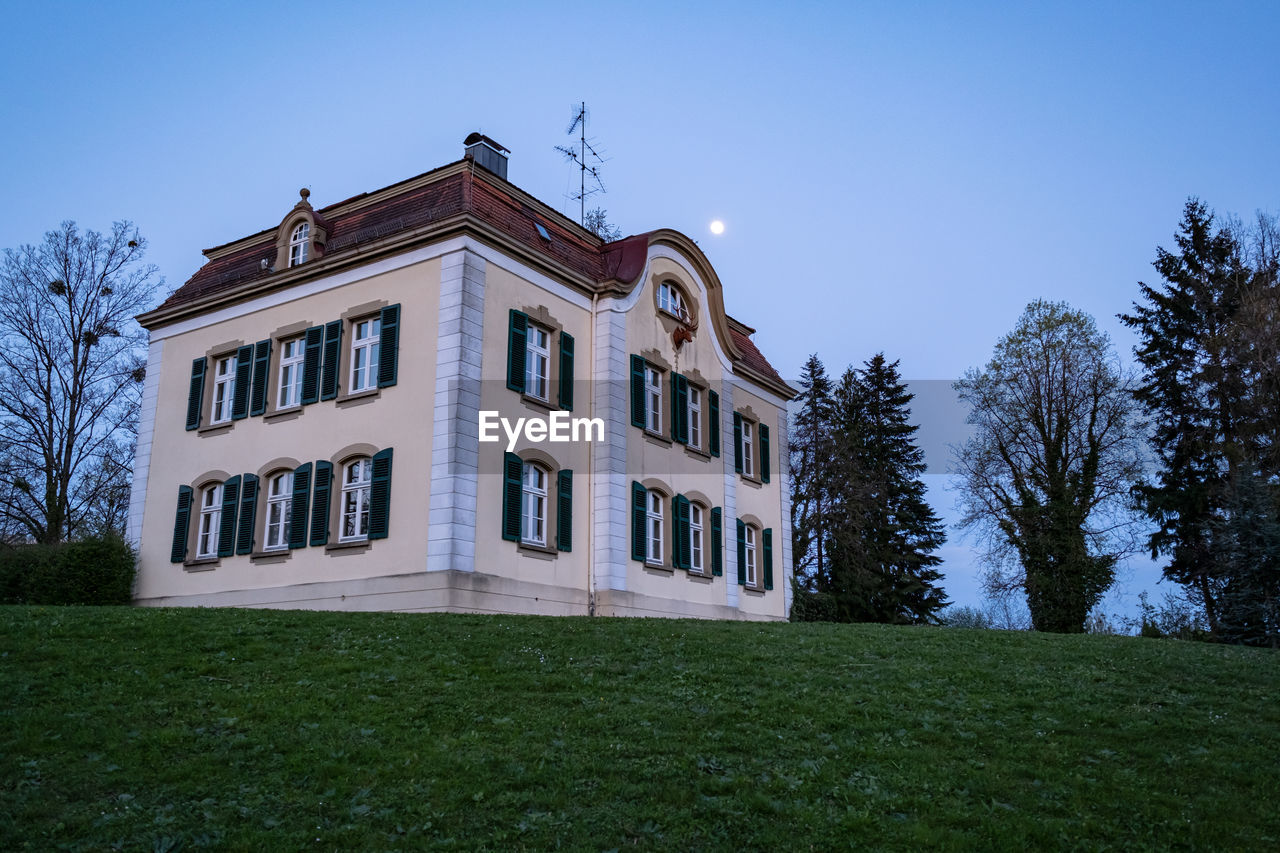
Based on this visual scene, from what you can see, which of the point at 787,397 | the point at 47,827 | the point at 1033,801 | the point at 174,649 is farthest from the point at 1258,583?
the point at 47,827

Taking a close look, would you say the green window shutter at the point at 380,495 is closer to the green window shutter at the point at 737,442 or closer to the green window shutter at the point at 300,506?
the green window shutter at the point at 300,506

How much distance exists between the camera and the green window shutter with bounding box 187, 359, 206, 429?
81.6ft

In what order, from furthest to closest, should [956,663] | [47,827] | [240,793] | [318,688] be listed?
[956,663], [318,688], [240,793], [47,827]

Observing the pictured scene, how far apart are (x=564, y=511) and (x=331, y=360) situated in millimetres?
5853

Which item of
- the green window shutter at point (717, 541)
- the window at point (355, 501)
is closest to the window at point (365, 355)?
the window at point (355, 501)

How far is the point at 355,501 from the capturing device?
2147 centimetres

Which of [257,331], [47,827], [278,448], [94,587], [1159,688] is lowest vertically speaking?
[47,827]

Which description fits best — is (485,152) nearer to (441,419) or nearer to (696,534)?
(441,419)

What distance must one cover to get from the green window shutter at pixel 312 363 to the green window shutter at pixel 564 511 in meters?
5.49

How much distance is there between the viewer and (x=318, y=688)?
11906 mm

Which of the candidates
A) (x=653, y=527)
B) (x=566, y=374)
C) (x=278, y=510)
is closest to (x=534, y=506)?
(x=566, y=374)

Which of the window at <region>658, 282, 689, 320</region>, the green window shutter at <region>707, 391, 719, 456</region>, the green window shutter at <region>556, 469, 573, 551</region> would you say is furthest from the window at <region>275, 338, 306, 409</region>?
the green window shutter at <region>707, 391, 719, 456</region>

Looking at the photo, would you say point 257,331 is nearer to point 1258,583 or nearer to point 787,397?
point 787,397

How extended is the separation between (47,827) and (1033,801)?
803 centimetres
